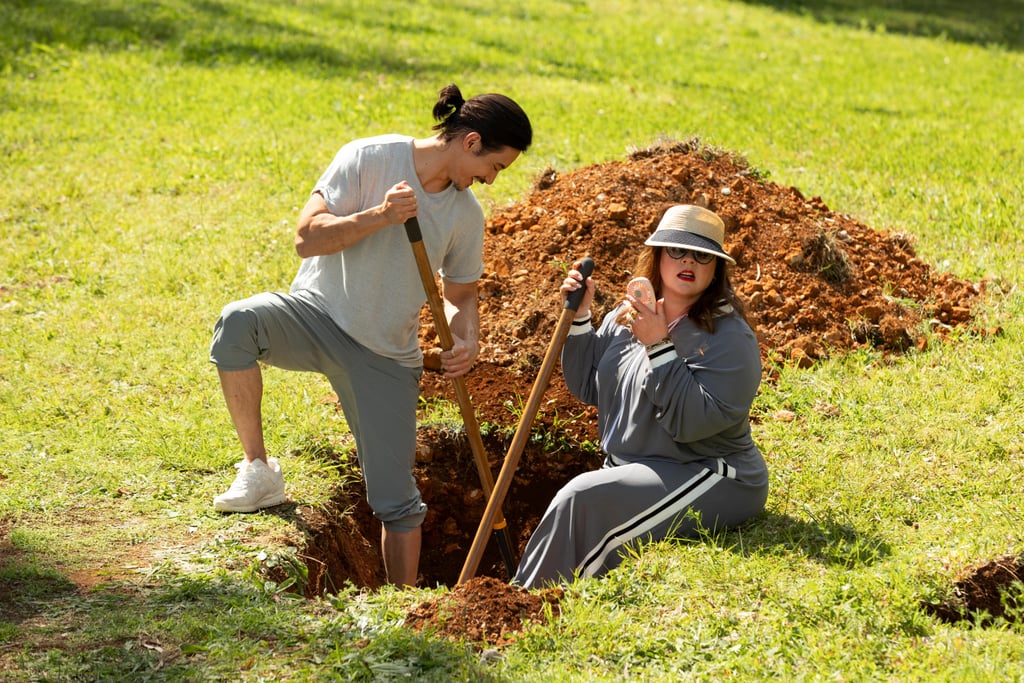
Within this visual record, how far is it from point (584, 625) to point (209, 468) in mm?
2306

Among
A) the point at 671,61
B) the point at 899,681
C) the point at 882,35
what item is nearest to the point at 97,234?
the point at 899,681

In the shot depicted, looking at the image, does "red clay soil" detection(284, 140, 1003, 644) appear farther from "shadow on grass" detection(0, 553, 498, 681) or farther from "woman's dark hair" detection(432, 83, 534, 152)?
"woman's dark hair" detection(432, 83, 534, 152)

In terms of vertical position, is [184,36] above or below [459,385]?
above

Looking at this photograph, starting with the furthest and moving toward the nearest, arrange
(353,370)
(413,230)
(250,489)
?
(250,489) < (353,370) < (413,230)

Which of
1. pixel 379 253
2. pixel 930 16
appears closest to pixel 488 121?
pixel 379 253

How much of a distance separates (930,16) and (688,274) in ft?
60.0

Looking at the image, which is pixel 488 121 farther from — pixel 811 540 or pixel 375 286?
pixel 811 540

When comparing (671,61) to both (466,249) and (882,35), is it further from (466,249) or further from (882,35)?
(466,249)

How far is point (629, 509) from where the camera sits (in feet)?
15.6

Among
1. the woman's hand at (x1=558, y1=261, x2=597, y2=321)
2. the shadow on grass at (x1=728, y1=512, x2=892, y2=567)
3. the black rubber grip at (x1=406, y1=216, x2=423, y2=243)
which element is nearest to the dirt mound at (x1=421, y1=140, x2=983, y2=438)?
the woman's hand at (x1=558, y1=261, x2=597, y2=321)

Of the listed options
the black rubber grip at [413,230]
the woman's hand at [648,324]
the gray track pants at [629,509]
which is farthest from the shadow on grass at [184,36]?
the gray track pants at [629,509]

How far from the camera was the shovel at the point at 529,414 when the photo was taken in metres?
4.89

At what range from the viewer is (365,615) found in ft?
14.2

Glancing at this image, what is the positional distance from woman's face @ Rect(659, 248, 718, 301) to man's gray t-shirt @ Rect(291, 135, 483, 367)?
0.87 metres
